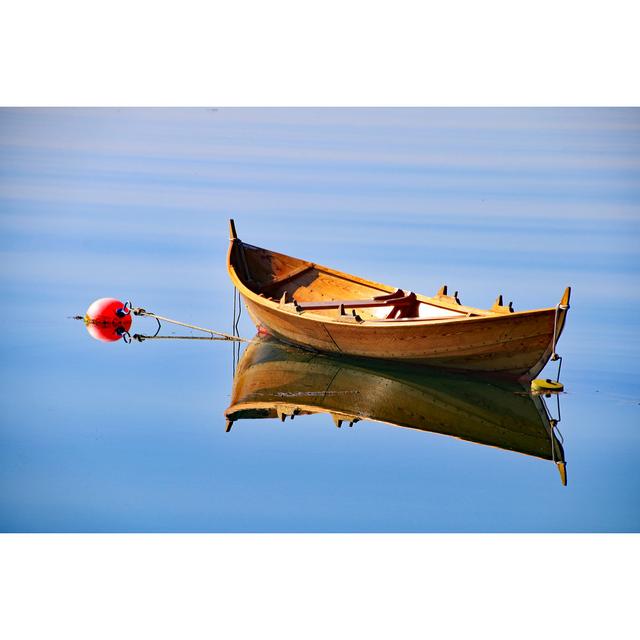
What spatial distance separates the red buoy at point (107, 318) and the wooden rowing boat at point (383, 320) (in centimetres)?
102

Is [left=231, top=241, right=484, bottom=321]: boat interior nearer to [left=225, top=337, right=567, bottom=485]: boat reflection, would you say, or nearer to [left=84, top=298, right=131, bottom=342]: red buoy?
[left=225, top=337, right=567, bottom=485]: boat reflection

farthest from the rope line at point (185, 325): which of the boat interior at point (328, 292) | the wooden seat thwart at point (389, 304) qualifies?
the wooden seat thwart at point (389, 304)

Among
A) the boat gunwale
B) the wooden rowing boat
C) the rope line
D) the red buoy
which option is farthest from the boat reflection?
the red buoy

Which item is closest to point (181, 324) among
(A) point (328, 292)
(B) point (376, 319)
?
(A) point (328, 292)

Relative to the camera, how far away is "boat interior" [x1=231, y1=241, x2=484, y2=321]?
10.6 metres

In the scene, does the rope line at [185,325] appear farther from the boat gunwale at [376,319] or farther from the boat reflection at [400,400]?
the boat reflection at [400,400]

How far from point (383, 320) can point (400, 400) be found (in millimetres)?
769

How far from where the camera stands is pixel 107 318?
449 inches

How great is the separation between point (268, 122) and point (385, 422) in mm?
9301

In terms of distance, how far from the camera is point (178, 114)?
57.6 ft

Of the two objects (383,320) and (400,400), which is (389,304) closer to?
(383,320)

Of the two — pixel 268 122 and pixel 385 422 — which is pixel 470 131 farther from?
pixel 385 422

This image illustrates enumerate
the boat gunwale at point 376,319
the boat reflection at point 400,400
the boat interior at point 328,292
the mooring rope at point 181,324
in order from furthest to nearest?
the mooring rope at point 181,324 < the boat interior at point 328,292 < the boat gunwale at point 376,319 < the boat reflection at point 400,400

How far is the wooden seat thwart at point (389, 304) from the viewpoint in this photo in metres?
10.6
